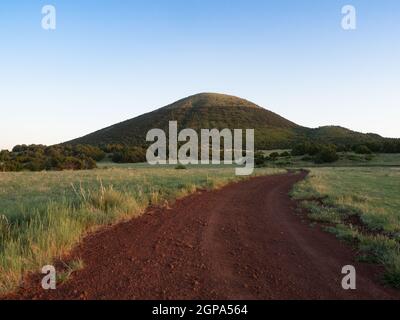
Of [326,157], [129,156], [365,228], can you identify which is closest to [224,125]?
[129,156]

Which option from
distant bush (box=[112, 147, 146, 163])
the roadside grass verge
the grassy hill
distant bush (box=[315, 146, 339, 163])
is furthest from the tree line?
the roadside grass verge

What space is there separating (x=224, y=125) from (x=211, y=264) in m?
121

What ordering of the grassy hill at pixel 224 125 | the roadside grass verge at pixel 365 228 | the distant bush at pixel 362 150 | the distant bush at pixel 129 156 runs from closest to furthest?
the roadside grass verge at pixel 365 228, the distant bush at pixel 129 156, the distant bush at pixel 362 150, the grassy hill at pixel 224 125

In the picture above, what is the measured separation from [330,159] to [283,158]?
899 centimetres

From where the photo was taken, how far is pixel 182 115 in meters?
138

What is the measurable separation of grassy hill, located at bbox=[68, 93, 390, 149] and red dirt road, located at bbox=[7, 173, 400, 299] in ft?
326

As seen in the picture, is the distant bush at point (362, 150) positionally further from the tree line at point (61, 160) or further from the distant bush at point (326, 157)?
the tree line at point (61, 160)

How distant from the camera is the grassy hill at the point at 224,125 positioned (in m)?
117

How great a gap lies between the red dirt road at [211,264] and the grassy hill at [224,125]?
99.4 metres

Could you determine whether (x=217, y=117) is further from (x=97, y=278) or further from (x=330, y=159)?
(x=97, y=278)

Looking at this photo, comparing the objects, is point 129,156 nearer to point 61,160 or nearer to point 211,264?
point 61,160

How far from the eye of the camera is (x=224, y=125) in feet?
414

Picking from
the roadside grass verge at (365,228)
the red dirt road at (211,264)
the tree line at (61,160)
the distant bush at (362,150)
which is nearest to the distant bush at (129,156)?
the tree line at (61,160)
